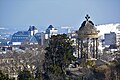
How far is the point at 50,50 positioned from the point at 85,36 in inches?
125

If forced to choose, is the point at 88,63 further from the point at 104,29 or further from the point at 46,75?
the point at 104,29

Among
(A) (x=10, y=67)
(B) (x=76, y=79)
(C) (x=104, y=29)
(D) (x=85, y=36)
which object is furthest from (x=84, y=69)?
(C) (x=104, y=29)

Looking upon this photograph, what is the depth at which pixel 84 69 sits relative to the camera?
2539cm

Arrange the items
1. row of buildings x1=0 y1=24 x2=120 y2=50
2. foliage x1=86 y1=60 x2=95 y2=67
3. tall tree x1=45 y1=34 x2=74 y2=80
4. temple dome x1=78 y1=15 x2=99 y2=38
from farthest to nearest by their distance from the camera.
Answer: row of buildings x1=0 y1=24 x2=120 y2=50 → temple dome x1=78 y1=15 x2=99 y2=38 → foliage x1=86 y1=60 x2=95 y2=67 → tall tree x1=45 y1=34 x2=74 y2=80

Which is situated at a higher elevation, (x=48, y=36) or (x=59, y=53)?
(x=48, y=36)

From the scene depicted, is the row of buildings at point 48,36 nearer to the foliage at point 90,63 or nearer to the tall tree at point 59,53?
the foliage at point 90,63

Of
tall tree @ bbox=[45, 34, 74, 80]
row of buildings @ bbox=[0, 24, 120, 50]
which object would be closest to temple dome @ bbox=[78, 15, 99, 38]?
tall tree @ bbox=[45, 34, 74, 80]

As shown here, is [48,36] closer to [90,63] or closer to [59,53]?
[90,63]

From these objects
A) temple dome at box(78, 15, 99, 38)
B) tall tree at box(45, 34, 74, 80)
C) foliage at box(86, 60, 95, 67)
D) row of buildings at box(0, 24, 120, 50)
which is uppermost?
row of buildings at box(0, 24, 120, 50)

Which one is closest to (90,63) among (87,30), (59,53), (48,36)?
(87,30)

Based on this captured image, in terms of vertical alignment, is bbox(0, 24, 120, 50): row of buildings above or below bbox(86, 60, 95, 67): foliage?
above

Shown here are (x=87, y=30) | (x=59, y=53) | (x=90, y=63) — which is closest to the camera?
(x=59, y=53)

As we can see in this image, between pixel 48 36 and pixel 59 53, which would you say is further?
pixel 48 36

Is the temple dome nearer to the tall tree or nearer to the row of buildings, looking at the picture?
the tall tree
